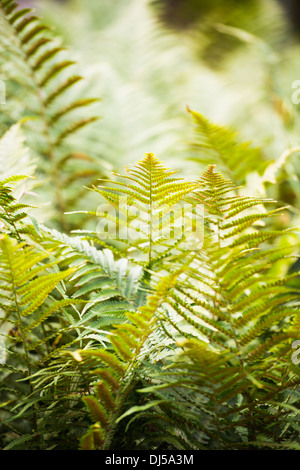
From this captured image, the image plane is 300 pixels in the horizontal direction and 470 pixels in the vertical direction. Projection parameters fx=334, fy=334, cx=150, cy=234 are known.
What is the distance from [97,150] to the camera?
1.35 meters

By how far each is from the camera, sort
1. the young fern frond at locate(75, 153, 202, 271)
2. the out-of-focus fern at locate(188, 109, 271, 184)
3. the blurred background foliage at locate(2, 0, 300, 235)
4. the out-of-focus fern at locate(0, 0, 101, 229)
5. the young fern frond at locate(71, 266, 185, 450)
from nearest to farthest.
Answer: the young fern frond at locate(71, 266, 185, 450), the young fern frond at locate(75, 153, 202, 271), the out-of-focus fern at locate(188, 109, 271, 184), the out-of-focus fern at locate(0, 0, 101, 229), the blurred background foliage at locate(2, 0, 300, 235)

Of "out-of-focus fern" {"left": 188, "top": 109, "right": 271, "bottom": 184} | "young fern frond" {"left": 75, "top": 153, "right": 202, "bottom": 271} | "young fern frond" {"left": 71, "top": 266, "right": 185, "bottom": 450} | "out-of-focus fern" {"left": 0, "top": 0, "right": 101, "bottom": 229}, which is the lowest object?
"young fern frond" {"left": 71, "top": 266, "right": 185, "bottom": 450}

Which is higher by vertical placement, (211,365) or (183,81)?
(183,81)

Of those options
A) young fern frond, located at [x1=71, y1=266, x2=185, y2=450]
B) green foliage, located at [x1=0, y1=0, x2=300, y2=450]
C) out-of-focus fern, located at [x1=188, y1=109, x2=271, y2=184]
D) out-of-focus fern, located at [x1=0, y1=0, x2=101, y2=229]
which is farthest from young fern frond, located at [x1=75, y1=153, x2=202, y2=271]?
out-of-focus fern, located at [x1=0, y1=0, x2=101, y2=229]

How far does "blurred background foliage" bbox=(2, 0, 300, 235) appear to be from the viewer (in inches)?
52.5

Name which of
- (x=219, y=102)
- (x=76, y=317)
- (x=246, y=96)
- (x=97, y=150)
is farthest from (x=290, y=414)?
(x=246, y=96)

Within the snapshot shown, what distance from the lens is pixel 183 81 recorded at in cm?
195

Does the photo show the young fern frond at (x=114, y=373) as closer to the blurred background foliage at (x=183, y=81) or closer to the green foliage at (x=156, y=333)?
the green foliage at (x=156, y=333)

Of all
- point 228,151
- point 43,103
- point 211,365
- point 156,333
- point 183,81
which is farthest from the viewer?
point 183,81

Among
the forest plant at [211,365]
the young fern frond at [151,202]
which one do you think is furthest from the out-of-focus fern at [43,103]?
the forest plant at [211,365]
